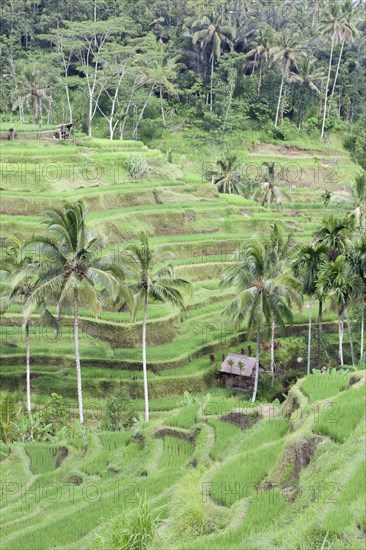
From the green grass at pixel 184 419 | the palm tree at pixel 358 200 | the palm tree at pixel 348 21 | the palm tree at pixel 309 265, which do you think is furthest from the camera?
the palm tree at pixel 348 21

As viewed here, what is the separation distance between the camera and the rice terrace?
1192 centimetres

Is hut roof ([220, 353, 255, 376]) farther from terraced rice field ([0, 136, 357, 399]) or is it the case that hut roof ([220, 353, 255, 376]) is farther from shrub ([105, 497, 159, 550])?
shrub ([105, 497, 159, 550])

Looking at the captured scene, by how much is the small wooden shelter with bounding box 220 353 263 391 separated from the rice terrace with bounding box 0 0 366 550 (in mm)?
64

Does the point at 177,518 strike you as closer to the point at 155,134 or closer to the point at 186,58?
the point at 155,134

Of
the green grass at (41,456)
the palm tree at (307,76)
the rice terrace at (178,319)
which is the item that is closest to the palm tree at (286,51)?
the rice terrace at (178,319)

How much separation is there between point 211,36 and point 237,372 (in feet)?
156

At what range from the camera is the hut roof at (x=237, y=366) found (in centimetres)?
2783

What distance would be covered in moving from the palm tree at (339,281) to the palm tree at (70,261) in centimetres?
779

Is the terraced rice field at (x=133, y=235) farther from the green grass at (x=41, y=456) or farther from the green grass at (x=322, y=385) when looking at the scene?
the green grass at (x=322, y=385)

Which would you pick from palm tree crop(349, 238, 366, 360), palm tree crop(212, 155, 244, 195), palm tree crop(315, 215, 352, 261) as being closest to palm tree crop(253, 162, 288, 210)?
palm tree crop(212, 155, 244, 195)

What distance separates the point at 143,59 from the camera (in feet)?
181

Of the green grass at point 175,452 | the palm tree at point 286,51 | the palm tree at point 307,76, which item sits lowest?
the green grass at point 175,452

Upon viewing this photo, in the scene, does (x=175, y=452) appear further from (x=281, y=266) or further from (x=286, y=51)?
(x=286, y=51)

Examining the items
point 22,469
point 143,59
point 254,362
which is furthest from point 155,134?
point 22,469
